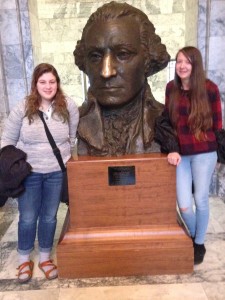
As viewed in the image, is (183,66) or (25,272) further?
(25,272)

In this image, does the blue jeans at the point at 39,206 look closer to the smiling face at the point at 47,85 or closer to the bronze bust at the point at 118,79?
the bronze bust at the point at 118,79

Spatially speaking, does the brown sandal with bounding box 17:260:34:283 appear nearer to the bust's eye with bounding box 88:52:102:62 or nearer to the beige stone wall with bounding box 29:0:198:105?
the bust's eye with bounding box 88:52:102:62

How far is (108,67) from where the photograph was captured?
273 cm

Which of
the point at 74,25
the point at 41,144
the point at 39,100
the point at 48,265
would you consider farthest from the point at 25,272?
the point at 74,25

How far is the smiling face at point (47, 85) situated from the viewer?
2592 mm

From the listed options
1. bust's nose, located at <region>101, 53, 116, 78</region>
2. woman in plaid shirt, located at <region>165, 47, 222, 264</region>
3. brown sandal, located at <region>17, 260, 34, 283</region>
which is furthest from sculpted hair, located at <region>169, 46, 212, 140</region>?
brown sandal, located at <region>17, 260, 34, 283</region>

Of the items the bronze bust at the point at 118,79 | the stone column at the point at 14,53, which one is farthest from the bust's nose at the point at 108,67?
the stone column at the point at 14,53

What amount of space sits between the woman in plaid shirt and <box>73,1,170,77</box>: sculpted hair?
0.38 metres

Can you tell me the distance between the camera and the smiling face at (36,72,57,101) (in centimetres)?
259

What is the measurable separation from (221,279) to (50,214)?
4.69ft

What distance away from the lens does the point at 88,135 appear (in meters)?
3.00

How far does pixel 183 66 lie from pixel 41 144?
1187mm

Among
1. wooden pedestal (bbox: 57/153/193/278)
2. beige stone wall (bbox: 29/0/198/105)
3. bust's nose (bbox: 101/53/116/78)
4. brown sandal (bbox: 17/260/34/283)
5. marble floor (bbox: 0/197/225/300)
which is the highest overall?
beige stone wall (bbox: 29/0/198/105)

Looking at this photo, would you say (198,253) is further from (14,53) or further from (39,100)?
(14,53)
